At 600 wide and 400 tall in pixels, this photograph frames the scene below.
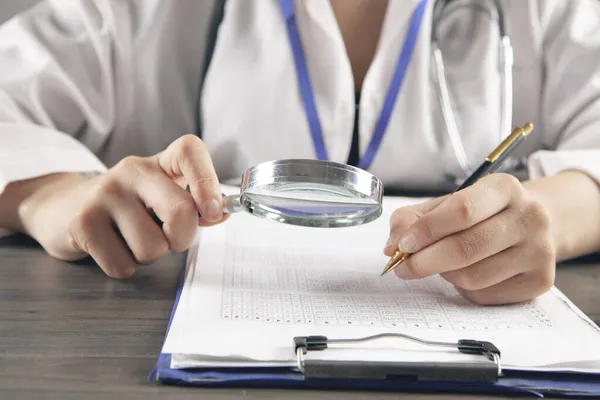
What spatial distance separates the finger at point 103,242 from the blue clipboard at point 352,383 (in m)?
0.19

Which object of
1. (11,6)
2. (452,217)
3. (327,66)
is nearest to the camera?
(452,217)

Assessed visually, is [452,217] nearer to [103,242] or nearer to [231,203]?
[231,203]

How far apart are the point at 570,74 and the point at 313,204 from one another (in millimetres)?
724

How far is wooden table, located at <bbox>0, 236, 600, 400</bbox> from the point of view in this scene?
463mm

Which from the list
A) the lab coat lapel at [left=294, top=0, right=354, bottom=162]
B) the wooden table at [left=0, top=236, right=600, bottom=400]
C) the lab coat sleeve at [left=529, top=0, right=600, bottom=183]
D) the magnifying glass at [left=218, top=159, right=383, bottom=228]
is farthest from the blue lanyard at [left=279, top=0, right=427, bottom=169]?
the magnifying glass at [left=218, top=159, right=383, bottom=228]

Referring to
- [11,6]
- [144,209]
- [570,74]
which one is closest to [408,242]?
[144,209]

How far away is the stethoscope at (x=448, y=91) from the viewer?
100 cm

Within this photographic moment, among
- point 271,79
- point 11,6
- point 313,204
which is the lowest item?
point 11,6

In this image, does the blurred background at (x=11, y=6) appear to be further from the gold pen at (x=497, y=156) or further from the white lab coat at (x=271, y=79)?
the gold pen at (x=497, y=156)

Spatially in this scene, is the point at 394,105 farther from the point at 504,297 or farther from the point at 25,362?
the point at 25,362

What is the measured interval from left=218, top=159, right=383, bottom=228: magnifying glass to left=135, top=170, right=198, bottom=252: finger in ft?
0.39

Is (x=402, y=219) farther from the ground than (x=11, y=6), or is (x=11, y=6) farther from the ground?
(x=402, y=219)

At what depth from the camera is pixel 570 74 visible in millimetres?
1071

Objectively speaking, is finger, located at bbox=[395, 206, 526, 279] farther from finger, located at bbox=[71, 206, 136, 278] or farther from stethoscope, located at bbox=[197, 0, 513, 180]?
stethoscope, located at bbox=[197, 0, 513, 180]
